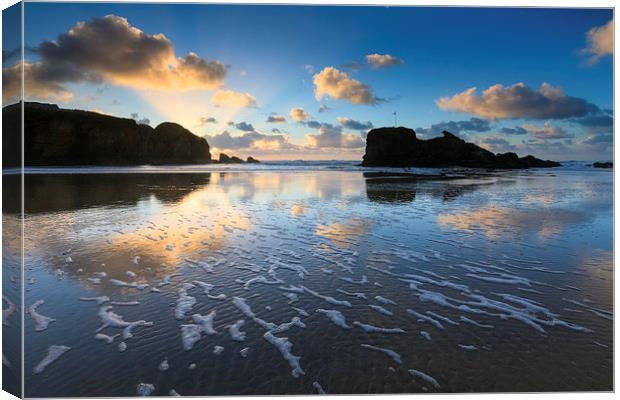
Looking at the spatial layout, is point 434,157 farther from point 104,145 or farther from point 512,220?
point 104,145

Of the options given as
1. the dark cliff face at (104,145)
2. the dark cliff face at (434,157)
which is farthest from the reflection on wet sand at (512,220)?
the dark cliff face at (434,157)

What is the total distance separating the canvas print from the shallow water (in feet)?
0.08

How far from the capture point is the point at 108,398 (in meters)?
2.73

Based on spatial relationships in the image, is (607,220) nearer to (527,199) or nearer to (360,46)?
(527,199)

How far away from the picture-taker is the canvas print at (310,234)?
3014 millimetres

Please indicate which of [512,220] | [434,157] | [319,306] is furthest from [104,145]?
[319,306]

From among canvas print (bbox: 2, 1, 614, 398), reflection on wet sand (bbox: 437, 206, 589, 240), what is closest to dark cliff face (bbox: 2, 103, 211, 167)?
canvas print (bbox: 2, 1, 614, 398)

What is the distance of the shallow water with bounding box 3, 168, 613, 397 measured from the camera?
2881 millimetres

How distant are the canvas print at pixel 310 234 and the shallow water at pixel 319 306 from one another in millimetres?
23

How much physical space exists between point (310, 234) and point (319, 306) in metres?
3.36

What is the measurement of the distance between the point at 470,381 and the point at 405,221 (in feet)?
19.4

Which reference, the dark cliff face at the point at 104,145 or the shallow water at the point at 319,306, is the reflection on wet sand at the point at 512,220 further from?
the dark cliff face at the point at 104,145

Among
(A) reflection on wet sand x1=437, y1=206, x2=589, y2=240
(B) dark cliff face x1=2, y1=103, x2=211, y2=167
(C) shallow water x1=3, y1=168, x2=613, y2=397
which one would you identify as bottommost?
(C) shallow water x1=3, y1=168, x2=613, y2=397

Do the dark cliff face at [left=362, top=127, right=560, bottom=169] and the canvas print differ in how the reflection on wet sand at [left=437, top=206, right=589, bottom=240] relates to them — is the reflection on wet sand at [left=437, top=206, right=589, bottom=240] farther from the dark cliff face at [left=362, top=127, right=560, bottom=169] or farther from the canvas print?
the dark cliff face at [left=362, top=127, right=560, bottom=169]
